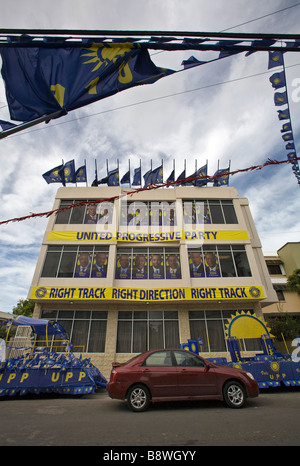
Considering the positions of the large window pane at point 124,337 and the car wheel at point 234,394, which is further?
the large window pane at point 124,337

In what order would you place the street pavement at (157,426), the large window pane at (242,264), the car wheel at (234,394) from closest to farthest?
the street pavement at (157,426)
the car wheel at (234,394)
the large window pane at (242,264)

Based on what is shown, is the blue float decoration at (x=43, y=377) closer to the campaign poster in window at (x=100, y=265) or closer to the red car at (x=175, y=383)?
the red car at (x=175, y=383)

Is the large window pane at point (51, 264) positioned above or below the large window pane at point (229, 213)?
below

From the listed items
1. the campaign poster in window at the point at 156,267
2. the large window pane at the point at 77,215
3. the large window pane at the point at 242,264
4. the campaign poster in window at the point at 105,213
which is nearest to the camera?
the large window pane at the point at 242,264

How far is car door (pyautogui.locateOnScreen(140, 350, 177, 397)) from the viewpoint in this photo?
593 centimetres

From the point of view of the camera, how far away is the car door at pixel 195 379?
598 centimetres

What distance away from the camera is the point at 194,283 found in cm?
1519

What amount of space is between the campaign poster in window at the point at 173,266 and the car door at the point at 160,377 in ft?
31.4

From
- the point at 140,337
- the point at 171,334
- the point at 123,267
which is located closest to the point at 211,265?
the point at 171,334

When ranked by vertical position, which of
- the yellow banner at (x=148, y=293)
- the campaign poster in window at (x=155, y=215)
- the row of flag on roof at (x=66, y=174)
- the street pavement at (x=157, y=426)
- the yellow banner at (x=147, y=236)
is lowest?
the street pavement at (x=157, y=426)

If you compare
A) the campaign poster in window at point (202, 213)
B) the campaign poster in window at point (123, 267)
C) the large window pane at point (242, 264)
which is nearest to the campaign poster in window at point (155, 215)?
the campaign poster in window at point (202, 213)

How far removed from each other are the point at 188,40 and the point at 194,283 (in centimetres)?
1336

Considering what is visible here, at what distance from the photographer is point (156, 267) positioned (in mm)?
16109

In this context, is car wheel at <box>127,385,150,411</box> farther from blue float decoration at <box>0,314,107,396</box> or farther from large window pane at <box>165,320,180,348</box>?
large window pane at <box>165,320,180,348</box>
